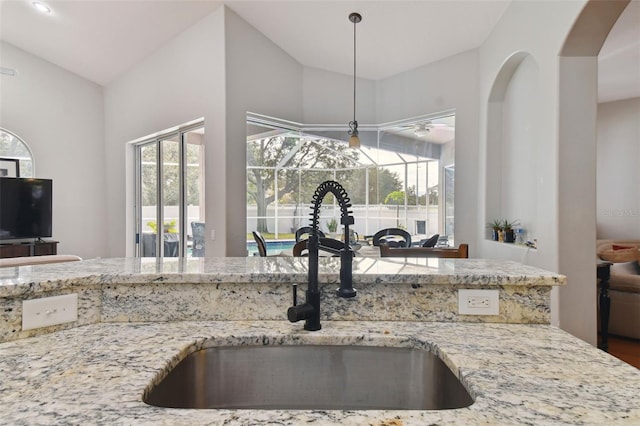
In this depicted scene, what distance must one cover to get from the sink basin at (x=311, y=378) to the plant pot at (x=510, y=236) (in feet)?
10.1

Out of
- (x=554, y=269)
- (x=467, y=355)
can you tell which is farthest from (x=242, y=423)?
(x=554, y=269)

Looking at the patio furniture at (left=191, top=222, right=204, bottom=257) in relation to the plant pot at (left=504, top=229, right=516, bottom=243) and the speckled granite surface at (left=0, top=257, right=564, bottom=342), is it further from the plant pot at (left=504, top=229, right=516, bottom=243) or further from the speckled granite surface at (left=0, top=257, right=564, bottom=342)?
the plant pot at (left=504, top=229, right=516, bottom=243)

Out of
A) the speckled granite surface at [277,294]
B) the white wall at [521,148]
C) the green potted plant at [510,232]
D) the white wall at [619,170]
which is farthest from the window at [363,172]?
the speckled granite surface at [277,294]

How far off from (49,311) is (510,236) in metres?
3.69

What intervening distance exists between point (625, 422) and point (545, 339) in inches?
14.2

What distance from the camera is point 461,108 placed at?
4242mm

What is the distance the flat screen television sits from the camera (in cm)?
503

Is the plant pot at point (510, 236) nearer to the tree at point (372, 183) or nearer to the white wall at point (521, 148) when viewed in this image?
the white wall at point (521, 148)

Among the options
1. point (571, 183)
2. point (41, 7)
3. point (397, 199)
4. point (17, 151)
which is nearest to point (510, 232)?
point (571, 183)

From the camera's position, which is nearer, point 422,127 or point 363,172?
point 422,127

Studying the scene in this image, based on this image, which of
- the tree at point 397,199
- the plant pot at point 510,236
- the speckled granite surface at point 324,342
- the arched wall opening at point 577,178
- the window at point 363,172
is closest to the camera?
the speckled granite surface at point 324,342

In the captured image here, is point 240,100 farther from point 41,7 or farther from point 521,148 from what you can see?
point 521,148

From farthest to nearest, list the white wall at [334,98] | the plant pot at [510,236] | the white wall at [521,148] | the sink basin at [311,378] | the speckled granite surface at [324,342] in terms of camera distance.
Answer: the white wall at [334,98]
the plant pot at [510,236]
the white wall at [521,148]
the sink basin at [311,378]
the speckled granite surface at [324,342]

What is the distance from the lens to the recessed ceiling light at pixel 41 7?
3.92 metres
